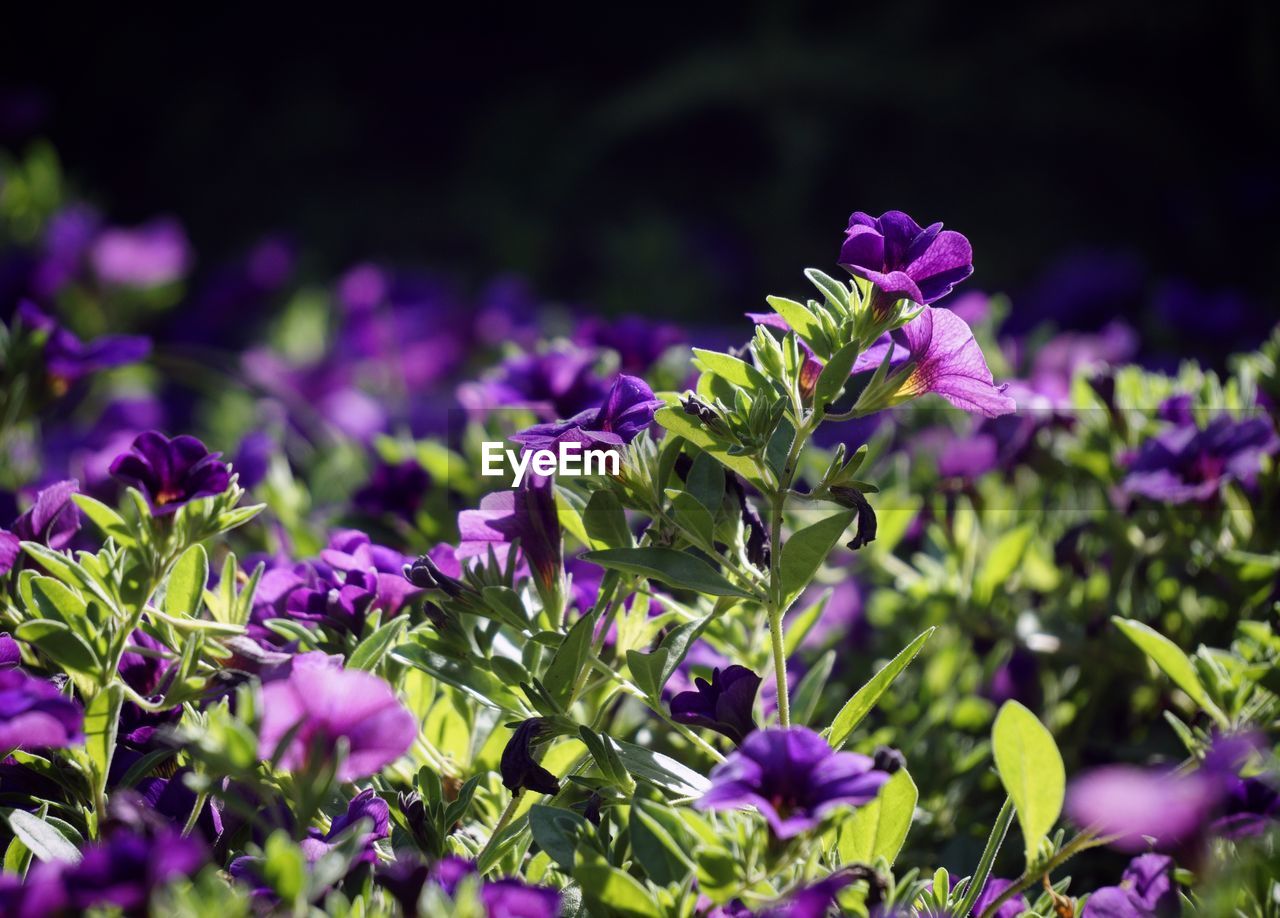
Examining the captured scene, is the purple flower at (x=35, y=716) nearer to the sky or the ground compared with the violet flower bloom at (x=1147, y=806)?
nearer to the sky

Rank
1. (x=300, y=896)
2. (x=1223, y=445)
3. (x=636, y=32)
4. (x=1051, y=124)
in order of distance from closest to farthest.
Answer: (x=300, y=896) → (x=1223, y=445) → (x=1051, y=124) → (x=636, y=32)

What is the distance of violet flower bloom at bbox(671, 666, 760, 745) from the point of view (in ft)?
2.34

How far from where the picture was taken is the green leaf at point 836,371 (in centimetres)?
67

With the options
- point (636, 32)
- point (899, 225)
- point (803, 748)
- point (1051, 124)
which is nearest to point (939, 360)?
point (899, 225)

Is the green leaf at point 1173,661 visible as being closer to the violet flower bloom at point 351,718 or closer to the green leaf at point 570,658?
the green leaf at point 570,658

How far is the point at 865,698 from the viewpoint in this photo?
0.70 meters

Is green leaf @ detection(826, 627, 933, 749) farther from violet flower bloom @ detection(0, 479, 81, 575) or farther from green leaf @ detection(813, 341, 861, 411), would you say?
violet flower bloom @ detection(0, 479, 81, 575)

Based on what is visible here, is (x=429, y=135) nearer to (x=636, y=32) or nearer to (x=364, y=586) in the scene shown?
(x=636, y=32)

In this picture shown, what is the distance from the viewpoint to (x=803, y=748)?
23.0 inches

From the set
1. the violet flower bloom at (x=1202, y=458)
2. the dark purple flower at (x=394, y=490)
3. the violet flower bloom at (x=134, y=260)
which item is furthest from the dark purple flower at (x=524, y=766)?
the violet flower bloom at (x=134, y=260)

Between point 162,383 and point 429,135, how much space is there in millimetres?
1159

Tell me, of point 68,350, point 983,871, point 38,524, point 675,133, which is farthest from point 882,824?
point 675,133

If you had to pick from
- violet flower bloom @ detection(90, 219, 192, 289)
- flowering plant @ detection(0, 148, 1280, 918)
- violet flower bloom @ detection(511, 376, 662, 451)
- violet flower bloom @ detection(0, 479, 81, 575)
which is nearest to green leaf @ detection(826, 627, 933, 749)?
flowering plant @ detection(0, 148, 1280, 918)

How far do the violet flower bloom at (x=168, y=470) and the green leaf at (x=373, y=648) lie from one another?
0.14 meters
